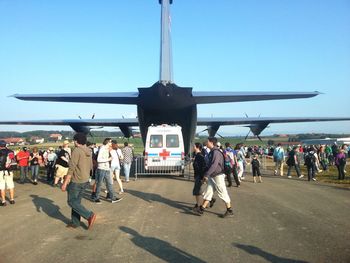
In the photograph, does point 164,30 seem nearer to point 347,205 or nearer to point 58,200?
point 58,200

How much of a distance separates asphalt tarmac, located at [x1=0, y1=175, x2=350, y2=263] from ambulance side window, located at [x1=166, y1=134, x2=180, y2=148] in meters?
6.44

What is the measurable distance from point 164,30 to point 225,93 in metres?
5.62

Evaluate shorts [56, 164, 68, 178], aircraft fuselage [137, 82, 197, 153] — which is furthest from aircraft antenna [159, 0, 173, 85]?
shorts [56, 164, 68, 178]

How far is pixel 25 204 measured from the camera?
30.6 ft

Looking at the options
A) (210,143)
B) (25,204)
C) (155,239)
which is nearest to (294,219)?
(210,143)

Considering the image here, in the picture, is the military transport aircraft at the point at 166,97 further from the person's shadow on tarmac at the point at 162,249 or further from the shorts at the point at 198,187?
the person's shadow on tarmac at the point at 162,249

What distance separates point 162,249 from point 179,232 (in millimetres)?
1046

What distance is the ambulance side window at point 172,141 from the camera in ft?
53.7

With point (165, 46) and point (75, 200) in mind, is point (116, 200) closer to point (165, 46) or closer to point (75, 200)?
point (75, 200)

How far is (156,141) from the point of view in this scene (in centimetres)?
1650

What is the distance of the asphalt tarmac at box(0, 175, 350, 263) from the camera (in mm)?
4922

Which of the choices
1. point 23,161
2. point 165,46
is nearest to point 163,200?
point 23,161

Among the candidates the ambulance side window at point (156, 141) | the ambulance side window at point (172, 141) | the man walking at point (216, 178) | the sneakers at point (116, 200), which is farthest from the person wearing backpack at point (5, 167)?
the ambulance side window at point (172, 141)

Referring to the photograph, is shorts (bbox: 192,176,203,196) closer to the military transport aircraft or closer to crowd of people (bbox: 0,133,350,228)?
crowd of people (bbox: 0,133,350,228)
